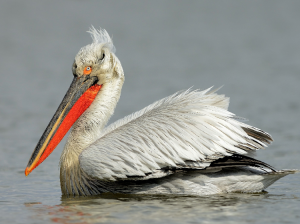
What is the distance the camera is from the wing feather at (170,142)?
5348 millimetres

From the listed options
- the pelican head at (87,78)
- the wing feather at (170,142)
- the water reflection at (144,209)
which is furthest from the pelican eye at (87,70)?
the water reflection at (144,209)

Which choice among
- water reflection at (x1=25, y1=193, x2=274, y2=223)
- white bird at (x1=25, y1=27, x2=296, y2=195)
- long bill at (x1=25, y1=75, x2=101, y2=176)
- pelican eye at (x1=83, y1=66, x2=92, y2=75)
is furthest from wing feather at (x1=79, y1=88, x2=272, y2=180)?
pelican eye at (x1=83, y1=66, x2=92, y2=75)

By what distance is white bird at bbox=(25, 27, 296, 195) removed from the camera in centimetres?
537

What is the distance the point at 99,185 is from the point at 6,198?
42.7 inches

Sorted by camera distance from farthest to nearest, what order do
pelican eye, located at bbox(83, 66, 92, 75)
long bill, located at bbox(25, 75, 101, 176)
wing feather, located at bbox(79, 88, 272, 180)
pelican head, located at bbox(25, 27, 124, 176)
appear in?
pelican eye, located at bbox(83, 66, 92, 75)
pelican head, located at bbox(25, 27, 124, 176)
long bill, located at bbox(25, 75, 101, 176)
wing feather, located at bbox(79, 88, 272, 180)

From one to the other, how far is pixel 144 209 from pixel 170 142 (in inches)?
31.7

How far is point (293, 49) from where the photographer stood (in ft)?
55.8

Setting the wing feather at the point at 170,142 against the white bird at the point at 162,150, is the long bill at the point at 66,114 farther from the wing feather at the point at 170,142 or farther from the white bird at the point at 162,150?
the wing feather at the point at 170,142

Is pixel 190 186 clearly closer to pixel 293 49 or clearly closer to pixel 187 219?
pixel 187 219

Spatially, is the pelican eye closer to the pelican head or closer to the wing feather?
the pelican head

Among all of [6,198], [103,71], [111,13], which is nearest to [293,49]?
[111,13]

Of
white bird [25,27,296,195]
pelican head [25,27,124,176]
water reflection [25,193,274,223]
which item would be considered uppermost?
pelican head [25,27,124,176]

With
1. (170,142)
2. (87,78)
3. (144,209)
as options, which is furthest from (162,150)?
(87,78)

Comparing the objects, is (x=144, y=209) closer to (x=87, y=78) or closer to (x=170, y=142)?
(x=170, y=142)
